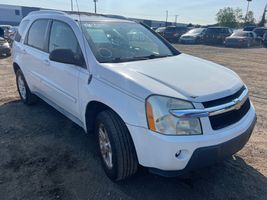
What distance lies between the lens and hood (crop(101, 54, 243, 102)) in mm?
2426

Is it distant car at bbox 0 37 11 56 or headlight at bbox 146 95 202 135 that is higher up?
headlight at bbox 146 95 202 135

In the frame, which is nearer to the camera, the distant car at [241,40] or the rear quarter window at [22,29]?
the rear quarter window at [22,29]

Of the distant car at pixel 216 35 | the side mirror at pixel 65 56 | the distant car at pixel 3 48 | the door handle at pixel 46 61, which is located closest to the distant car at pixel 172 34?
the distant car at pixel 216 35

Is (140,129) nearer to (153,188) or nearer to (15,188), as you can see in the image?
(153,188)

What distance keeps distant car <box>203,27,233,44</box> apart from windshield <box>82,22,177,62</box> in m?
22.8

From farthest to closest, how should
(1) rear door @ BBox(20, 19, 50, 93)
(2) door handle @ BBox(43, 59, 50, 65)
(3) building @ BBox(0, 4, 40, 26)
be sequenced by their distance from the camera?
(3) building @ BBox(0, 4, 40, 26), (1) rear door @ BBox(20, 19, 50, 93), (2) door handle @ BBox(43, 59, 50, 65)

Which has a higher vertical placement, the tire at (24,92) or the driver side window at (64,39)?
the driver side window at (64,39)

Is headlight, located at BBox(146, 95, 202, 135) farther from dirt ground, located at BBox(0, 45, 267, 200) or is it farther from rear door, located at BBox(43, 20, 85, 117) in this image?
rear door, located at BBox(43, 20, 85, 117)

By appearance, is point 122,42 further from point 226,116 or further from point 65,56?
point 226,116

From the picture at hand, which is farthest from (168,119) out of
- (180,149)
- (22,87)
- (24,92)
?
(22,87)

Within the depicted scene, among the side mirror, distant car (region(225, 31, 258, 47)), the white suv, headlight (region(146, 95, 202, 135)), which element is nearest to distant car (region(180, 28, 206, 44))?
distant car (region(225, 31, 258, 47))

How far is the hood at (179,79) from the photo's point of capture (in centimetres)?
243

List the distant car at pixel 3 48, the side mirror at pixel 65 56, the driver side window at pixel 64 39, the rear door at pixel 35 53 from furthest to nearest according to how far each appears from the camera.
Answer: the distant car at pixel 3 48 < the rear door at pixel 35 53 < the driver side window at pixel 64 39 < the side mirror at pixel 65 56

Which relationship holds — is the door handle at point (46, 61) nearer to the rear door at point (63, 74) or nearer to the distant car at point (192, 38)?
the rear door at point (63, 74)
